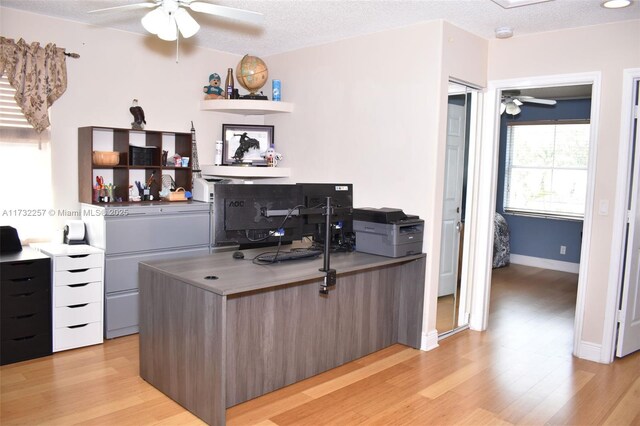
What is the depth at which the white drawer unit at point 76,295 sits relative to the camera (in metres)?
3.70

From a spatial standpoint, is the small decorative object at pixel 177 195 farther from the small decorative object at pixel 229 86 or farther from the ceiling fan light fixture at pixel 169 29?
the ceiling fan light fixture at pixel 169 29

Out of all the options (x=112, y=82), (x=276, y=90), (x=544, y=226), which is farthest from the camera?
(x=544, y=226)

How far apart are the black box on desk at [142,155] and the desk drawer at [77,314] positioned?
1.28 m

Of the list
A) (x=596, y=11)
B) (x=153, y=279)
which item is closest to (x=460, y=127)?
(x=596, y=11)

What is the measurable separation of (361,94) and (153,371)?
271cm

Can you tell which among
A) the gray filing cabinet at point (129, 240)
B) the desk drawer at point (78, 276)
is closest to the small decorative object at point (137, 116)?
the gray filing cabinet at point (129, 240)

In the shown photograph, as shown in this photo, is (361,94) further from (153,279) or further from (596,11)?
(153,279)

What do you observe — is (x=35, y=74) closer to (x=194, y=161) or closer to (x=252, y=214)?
(x=194, y=161)

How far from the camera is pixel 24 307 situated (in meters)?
3.57

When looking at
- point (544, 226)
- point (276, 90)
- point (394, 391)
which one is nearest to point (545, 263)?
point (544, 226)

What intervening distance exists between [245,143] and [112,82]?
1.34 m

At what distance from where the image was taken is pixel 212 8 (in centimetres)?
309

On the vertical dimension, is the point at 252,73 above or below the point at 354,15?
below

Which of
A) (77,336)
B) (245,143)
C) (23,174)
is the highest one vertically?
(245,143)
